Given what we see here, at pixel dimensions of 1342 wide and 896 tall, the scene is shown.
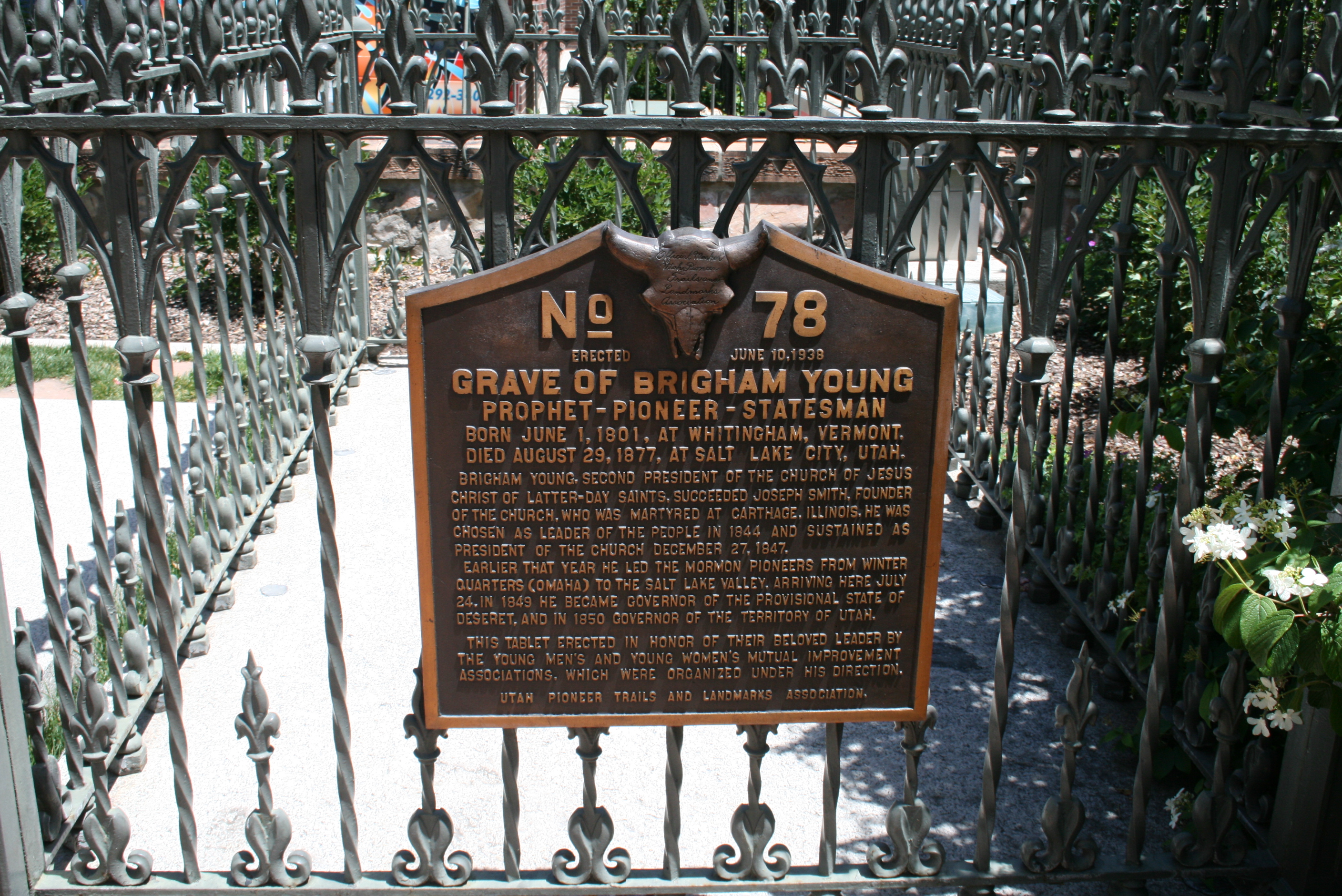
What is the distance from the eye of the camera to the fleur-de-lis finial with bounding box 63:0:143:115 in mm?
2418

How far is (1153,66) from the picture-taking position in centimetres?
254

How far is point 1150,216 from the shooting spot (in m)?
7.29

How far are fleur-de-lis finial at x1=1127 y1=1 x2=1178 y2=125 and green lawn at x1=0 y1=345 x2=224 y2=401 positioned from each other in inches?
257

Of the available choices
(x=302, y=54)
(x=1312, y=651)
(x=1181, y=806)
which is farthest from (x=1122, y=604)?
(x=302, y=54)

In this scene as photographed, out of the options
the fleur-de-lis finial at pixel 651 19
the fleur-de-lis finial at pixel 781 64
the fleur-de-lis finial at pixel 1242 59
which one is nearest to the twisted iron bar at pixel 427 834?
the fleur-de-lis finial at pixel 781 64

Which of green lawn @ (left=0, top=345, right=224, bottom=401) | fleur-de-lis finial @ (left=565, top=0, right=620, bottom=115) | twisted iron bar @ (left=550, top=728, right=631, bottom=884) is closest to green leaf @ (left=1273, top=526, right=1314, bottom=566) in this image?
twisted iron bar @ (left=550, top=728, right=631, bottom=884)

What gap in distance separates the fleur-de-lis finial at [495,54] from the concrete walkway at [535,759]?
2120 mm

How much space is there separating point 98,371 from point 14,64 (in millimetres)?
5932

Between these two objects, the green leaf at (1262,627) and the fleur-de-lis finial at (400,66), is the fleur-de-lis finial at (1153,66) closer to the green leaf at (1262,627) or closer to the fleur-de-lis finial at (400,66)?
the green leaf at (1262,627)

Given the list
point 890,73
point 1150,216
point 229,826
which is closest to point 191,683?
point 229,826

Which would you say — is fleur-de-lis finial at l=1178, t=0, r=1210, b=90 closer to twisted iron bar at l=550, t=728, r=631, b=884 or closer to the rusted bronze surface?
the rusted bronze surface

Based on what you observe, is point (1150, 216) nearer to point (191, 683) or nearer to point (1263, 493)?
point (1263, 493)

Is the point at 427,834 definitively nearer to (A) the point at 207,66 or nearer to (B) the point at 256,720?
(B) the point at 256,720

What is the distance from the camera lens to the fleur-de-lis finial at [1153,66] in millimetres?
2510
